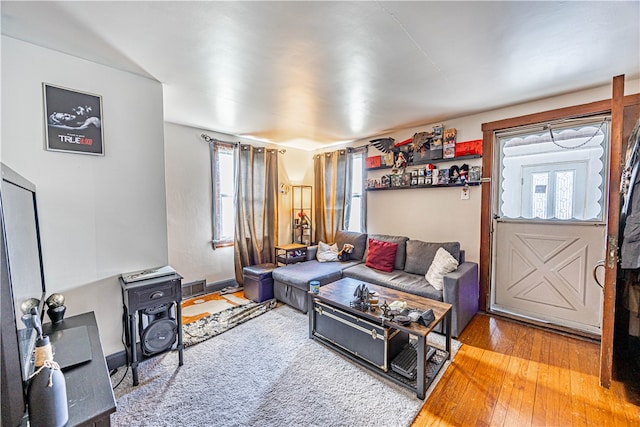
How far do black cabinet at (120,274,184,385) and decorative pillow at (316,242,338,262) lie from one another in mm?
2085

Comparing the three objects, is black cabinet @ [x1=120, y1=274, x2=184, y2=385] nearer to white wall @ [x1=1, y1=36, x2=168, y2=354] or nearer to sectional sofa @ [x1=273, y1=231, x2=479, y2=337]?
white wall @ [x1=1, y1=36, x2=168, y2=354]

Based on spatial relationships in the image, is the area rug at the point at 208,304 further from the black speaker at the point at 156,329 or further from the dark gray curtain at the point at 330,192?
the dark gray curtain at the point at 330,192

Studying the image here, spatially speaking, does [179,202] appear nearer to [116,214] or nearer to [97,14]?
[116,214]

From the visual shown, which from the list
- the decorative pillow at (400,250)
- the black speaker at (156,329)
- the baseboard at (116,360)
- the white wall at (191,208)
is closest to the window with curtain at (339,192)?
the decorative pillow at (400,250)

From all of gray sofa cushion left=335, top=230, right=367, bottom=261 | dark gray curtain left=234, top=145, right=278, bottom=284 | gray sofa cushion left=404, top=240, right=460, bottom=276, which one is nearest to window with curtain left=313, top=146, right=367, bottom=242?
gray sofa cushion left=335, top=230, right=367, bottom=261

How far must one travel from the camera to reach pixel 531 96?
250cm

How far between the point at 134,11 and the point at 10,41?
3.26ft

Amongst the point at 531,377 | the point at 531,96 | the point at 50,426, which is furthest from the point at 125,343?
the point at 531,96

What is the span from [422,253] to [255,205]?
2583 millimetres

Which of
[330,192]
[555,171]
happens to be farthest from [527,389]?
[330,192]

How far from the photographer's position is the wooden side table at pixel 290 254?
12.1 ft

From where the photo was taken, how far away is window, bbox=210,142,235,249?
3.73m

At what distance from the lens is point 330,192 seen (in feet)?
14.6

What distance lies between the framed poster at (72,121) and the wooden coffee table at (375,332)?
85.3 inches
